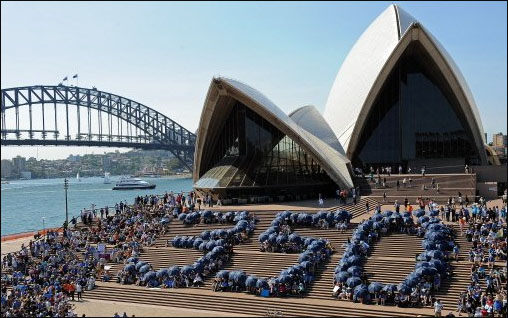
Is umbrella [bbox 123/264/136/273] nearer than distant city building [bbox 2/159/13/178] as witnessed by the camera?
Yes

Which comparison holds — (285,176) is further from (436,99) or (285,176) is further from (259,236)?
(436,99)

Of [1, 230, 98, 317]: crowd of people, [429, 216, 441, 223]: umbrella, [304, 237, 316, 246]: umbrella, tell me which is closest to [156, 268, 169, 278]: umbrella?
[1, 230, 98, 317]: crowd of people

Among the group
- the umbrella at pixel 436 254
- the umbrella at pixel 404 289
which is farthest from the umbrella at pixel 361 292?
the umbrella at pixel 436 254

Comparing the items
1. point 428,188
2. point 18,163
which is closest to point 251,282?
point 428,188

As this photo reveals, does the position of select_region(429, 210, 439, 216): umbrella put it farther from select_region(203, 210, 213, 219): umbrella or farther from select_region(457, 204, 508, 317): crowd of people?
select_region(203, 210, 213, 219): umbrella

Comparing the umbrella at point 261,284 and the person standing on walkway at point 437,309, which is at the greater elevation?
the umbrella at point 261,284

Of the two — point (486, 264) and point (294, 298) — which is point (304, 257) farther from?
point (486, 264)

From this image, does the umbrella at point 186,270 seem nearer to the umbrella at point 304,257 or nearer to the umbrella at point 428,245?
the umbrella at point 304,257
